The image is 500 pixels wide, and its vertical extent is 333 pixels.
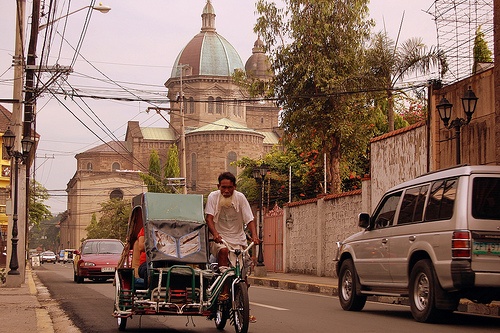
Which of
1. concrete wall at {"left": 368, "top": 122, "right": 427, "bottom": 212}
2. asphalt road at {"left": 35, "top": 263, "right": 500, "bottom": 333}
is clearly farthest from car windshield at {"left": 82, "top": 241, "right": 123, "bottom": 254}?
asphalt road at {"left": 35, "top": 263, "right": 500, "bottom": 333}

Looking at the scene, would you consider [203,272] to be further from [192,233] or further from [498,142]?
[498,142]

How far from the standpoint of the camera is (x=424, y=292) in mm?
11789

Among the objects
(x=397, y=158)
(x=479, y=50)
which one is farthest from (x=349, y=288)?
(x=479, y=50)

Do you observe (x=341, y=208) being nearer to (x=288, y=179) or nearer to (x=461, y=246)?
(x=461, y=246)

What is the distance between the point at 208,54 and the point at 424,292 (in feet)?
370

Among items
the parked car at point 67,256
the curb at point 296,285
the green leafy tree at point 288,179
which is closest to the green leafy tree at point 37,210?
the parked car at point 67,256

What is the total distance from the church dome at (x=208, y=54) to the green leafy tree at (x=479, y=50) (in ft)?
306

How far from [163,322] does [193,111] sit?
111052mm

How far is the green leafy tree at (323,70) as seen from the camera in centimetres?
3275

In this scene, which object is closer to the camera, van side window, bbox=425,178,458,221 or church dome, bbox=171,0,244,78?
van side window, bbox=425,178,458,221

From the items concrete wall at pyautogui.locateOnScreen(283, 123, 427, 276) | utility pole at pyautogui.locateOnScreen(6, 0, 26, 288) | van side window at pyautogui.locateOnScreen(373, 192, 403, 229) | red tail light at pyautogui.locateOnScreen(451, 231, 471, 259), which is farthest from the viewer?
utility pole at pyautogui.locateOnScreen(6, 0, 26, 288)

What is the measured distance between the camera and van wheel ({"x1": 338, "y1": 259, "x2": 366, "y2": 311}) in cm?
1395

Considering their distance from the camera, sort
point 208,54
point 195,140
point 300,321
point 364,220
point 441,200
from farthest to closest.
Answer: point 208,54 < point 195,140 < point 364,220 < point 300,321 < point 441,200

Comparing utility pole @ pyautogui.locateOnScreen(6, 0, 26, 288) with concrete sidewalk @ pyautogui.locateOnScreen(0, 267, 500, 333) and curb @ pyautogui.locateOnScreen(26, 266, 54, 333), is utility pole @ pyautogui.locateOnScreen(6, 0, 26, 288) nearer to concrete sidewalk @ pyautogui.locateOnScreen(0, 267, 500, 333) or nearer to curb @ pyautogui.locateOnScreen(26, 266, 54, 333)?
concrete sidewalk @ pyautogui.locateOnScreen(0, 267, 500, 333)
